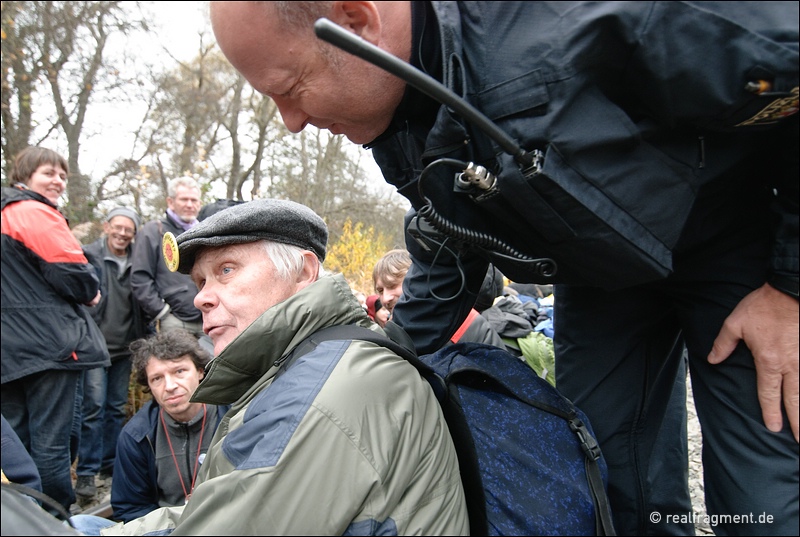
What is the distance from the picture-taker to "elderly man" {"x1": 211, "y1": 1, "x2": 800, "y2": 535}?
3.45 ft

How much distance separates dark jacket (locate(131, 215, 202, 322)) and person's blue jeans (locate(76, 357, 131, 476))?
0.53 m

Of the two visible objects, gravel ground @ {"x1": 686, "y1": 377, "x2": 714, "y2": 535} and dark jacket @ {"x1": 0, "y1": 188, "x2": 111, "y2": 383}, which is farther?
dark jacket @ {"x1": 0, "y1": 188, "x2": 111, "y2": 383}

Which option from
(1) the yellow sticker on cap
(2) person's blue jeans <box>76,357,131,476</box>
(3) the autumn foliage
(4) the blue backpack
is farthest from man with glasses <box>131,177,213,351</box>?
(3) the autumn foliage

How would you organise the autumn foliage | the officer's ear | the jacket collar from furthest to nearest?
the autumn foliage → the jacket collar → the officer's ear

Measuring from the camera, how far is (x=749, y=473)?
4.23 feet

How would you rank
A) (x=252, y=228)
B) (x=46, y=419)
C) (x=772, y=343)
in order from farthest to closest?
(x=46, y=419) → (x=252, y=228) → (x=772, y=343)

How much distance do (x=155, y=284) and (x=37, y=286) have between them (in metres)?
1.05

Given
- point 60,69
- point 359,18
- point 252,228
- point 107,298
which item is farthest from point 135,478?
point 60,69

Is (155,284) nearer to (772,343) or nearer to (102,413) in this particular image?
(102,413)

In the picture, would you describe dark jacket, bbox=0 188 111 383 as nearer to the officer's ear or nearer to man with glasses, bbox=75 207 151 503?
man with glasses, bbox=75 207 151 503

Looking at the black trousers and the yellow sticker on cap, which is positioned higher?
the yellow sticker on cap

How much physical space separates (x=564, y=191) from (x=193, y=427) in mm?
2600

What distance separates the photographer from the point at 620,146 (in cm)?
112

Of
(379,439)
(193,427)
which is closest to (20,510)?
(379,439)
